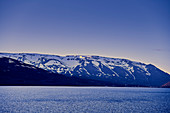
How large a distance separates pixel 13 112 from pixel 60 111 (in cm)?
1497

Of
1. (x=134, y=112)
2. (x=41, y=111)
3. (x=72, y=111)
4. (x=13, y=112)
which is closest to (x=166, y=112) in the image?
(x=134, y=112)

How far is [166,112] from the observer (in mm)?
80125

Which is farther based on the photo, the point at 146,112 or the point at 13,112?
the point at 146,112

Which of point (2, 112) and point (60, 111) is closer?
point (2, 112)

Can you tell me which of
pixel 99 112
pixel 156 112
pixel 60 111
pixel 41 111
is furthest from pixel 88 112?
pixel 156 112

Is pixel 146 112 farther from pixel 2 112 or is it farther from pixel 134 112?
pixel 2 112

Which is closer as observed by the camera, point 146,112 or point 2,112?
point 2,112

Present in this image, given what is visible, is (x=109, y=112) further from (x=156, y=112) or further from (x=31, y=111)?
(x=31, y=111)

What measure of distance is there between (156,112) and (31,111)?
41890 millimetres

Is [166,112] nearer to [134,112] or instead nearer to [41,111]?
[134,112]

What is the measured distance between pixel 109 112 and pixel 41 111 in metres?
22.5

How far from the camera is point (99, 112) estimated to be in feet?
256

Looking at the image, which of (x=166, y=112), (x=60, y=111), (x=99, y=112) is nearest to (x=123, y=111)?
(x=99, y=112)

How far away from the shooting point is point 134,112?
79375 mm
